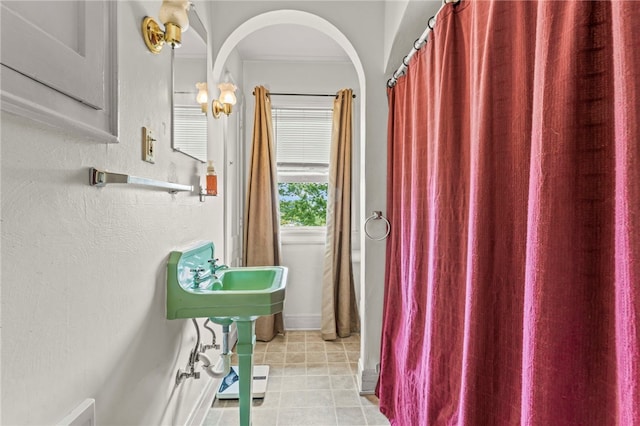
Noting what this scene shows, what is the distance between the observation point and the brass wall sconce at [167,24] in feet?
3.58

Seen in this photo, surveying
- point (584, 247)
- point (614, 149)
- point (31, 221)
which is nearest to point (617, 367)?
point (584, 247)

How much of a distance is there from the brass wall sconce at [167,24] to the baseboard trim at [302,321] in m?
2.45

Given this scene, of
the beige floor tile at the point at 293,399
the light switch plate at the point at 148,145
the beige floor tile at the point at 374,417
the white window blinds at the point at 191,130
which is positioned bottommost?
the beige floor tile at the point at 374,417

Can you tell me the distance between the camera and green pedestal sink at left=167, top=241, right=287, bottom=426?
50.7 inches

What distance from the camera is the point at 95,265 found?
828mm

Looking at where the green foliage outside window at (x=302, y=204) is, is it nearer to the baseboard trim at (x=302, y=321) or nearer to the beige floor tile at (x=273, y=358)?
the baseboard trim at (x=302, y=321)

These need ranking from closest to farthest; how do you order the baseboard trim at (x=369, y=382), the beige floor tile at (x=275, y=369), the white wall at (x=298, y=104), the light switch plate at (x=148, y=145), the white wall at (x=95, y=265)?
the white wall at (x=95, y=265), the light switch plate at (x=148, y=145), the baseboard trim at (x=369, y=382), the beige floor tile at (x=275, y=369), the white wall at (x=298, y=104)

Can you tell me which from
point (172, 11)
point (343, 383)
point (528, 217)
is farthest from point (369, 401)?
point (172, 11)

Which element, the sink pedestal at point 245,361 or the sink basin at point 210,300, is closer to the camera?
the sink basin at point 210,300

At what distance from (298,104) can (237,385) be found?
233cm

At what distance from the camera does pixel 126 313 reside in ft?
3.25

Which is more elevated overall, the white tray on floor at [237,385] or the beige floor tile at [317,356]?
the white tray on floor at [237,385]

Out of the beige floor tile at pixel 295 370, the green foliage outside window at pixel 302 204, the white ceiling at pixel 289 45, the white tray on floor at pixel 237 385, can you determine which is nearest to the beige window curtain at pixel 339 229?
the green foliage outside window at pixel 302 204

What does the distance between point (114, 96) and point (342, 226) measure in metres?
2.13
